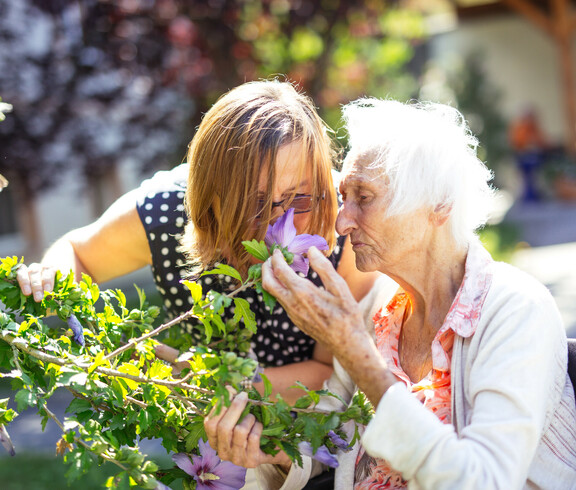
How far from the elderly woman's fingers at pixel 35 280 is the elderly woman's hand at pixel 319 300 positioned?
606mm

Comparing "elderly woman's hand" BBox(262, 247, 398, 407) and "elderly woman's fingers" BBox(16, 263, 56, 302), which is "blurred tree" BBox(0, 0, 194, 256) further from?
"elderly woman's hand" BBox(262, 247, 398, 407)

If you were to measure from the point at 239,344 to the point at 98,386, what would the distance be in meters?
0.50

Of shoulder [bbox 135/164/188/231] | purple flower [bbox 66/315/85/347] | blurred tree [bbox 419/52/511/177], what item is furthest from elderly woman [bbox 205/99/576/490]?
blurred tree [bbox 419/52/511/177]

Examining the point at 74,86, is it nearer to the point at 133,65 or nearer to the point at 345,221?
the point at 133,65

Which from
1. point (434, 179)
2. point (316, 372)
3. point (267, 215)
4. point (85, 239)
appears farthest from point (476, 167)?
point (85, 239)

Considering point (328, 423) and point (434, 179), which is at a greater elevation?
point (434, 179)

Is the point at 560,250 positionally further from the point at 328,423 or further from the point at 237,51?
the point at 328,423

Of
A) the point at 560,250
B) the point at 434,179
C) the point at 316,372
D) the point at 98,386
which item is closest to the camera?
the point at 98,386

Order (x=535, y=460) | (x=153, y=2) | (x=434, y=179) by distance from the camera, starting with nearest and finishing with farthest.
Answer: (x=535, y=460) < (x=434, y=179) < (x=153, y=2)

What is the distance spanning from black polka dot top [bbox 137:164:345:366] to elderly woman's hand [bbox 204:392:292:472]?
2.76ft

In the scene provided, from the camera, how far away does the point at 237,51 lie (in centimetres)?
795

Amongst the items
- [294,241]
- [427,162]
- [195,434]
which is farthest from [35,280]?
Answer: [427,162]

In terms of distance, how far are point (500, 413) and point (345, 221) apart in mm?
688

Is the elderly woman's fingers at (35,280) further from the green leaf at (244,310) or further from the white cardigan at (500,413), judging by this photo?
the white cardigan at (500,413)
